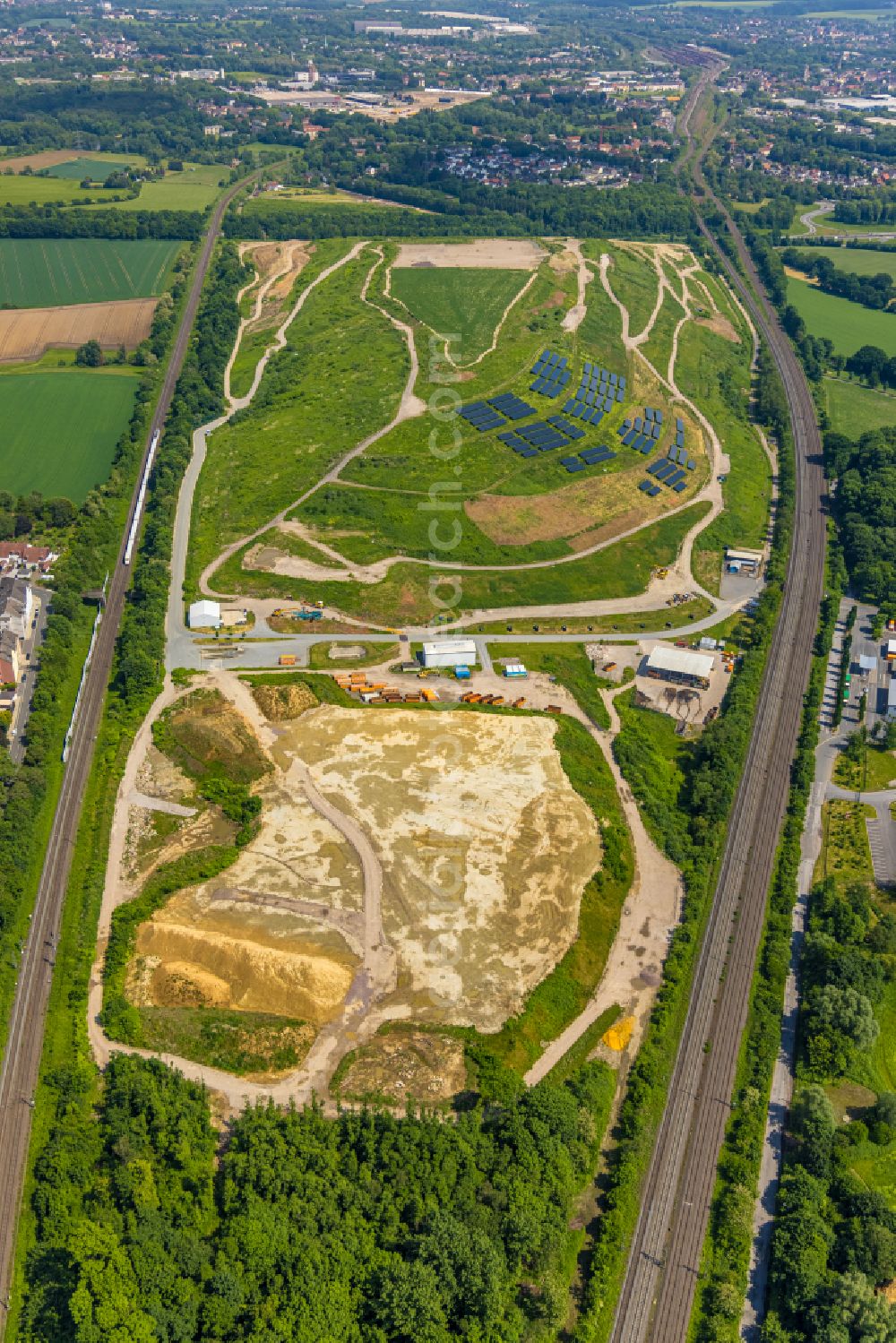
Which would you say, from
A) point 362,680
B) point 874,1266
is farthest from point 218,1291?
point 362,680

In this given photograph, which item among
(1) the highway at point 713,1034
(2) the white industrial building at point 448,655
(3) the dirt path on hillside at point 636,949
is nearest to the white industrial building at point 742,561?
(1) the highway at point 713,1034

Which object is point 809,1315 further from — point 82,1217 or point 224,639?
point 224,639

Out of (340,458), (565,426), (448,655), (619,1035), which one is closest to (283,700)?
(448,655)

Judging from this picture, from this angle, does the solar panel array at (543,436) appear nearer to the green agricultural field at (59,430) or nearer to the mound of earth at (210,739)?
the green agricultural field at (59,430)

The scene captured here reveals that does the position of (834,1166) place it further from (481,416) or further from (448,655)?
(481,416)

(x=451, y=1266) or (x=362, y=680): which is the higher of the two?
(x=362, y=680)

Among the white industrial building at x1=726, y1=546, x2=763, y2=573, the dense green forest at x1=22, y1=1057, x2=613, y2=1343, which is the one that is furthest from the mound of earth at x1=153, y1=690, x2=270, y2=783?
the white industrial building at x1=726, y1=546, x2=763, y2=573

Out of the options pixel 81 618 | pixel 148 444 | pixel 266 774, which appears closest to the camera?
pixel 266 774
